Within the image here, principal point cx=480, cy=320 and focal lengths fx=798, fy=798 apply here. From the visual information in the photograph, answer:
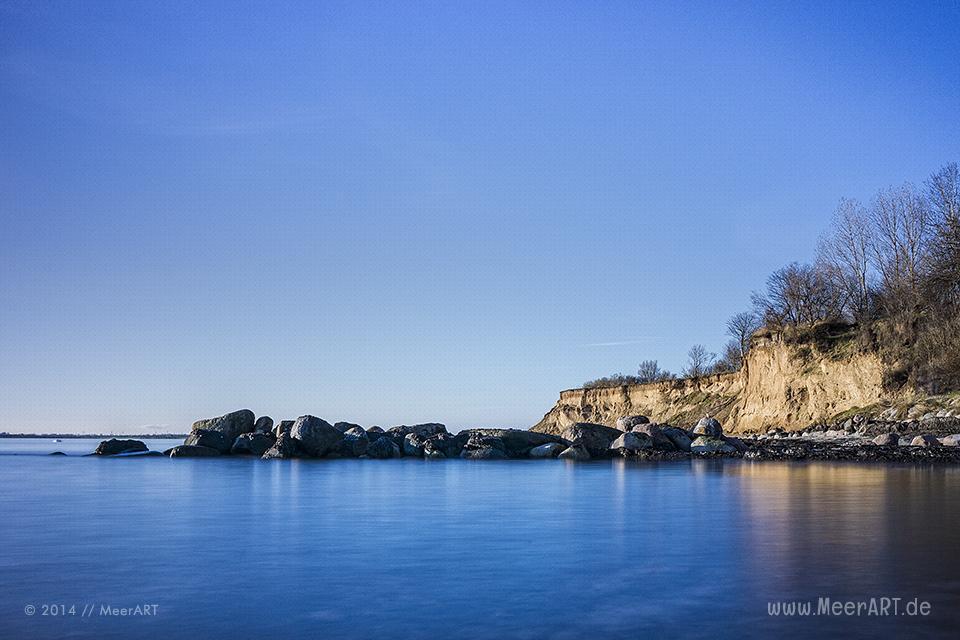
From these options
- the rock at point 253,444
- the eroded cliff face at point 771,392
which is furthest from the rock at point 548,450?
the eroded cliff face at point 771,392

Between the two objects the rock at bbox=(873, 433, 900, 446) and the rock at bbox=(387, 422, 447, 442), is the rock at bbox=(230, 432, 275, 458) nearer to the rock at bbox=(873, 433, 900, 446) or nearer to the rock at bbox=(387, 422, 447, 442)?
the rock at bbox=(387, 422, 447, 442)

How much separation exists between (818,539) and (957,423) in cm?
3329

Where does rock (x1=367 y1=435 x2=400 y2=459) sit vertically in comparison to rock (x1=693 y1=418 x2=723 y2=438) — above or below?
below

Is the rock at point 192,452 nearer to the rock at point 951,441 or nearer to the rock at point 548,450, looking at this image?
the rock at point 548,450

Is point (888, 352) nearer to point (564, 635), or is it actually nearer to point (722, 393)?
point (722, 393)

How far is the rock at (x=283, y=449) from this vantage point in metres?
37.9

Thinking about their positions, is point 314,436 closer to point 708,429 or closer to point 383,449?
point 383,449

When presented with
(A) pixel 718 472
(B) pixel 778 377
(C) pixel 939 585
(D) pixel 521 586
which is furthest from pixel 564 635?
(B) pixel 778 377

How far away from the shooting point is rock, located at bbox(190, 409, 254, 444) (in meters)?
42.7

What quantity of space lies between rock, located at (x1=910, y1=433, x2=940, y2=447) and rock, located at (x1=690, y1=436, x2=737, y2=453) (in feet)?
25.5

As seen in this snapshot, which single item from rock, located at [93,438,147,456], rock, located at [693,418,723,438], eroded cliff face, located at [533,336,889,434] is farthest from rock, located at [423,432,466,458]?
eroded cliff face, located at [533,336,889,434]

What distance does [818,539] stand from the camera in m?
9.95

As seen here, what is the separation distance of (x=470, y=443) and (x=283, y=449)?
9.45 m

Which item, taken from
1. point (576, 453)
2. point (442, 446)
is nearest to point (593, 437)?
point (576, 453)
